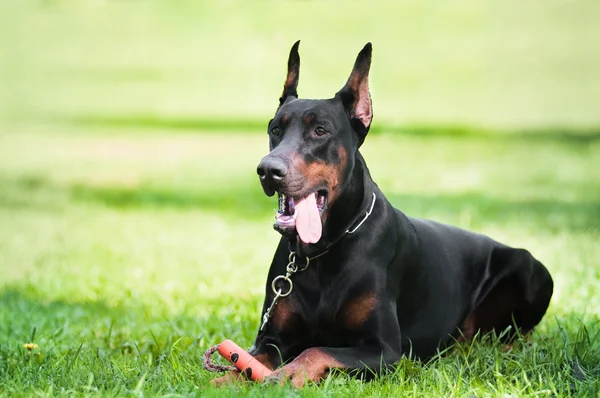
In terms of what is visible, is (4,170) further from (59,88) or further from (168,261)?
(59,88)

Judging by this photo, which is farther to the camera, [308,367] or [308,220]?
[308,220]

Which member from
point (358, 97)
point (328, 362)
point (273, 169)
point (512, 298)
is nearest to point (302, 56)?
point (512, 298)

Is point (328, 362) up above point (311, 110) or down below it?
below

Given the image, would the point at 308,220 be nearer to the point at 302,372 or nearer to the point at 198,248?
the point at 302,372

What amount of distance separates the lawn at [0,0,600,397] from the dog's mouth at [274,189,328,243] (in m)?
0.67

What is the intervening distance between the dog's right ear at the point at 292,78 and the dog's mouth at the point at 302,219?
0.70m

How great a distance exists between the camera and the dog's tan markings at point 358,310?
470cm

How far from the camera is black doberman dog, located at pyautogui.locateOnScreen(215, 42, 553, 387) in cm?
457

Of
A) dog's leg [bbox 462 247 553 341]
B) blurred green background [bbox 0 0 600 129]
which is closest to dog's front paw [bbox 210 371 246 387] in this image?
dog's leg [bbox 462 247 553 341]

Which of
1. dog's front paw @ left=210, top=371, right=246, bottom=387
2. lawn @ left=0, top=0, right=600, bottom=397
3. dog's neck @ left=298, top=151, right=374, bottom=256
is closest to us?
dog's front paw @ left=210, top=371, right=246, bottom=387

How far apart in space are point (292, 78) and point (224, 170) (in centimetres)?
1128

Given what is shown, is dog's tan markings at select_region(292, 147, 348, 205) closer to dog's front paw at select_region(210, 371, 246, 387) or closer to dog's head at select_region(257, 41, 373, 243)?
dog's head at select_region(257, 41, 373, 243)

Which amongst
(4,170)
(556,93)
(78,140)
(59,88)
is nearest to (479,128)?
(556,93)

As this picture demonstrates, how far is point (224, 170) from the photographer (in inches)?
644
